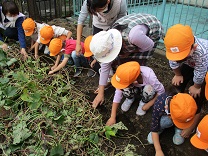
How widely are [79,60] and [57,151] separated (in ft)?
6.15

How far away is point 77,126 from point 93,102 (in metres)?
0.49

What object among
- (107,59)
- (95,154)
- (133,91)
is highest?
(107,59)

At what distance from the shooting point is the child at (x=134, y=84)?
234cm

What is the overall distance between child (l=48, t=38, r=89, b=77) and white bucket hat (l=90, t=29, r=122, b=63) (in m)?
1.16

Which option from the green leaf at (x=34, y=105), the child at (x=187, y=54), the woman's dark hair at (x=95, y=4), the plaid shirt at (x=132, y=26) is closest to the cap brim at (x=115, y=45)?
the plaid shirt at (x=132, y=26)

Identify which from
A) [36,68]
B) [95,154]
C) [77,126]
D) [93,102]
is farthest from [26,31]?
[95,154]

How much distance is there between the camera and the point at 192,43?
215 centimetres

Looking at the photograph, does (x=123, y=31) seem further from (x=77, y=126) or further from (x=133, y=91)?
(x=77, y=126)

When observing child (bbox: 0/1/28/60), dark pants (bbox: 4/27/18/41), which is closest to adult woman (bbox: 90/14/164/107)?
child (bbox: 0/1/28/60)

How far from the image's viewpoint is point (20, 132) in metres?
2.27

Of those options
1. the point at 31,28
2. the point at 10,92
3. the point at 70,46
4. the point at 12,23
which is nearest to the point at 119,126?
the point at 10,92

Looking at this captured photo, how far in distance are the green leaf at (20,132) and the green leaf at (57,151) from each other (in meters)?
0.34

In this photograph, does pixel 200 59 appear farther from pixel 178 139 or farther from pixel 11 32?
pixel 11 32

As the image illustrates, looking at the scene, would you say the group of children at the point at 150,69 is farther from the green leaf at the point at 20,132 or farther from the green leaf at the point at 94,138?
the green leaf at the point at 20,132
